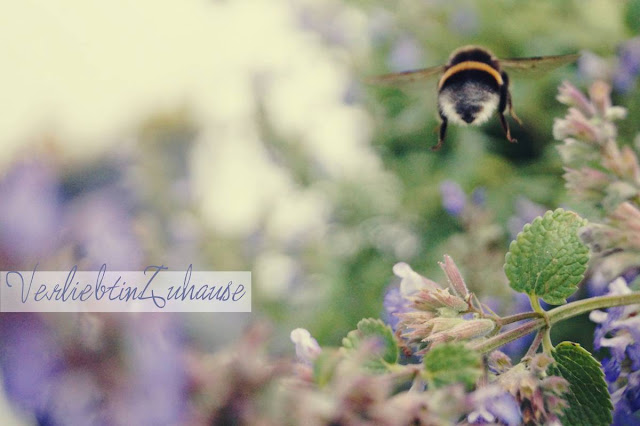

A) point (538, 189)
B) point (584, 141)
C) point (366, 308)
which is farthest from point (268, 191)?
point (584, 141)

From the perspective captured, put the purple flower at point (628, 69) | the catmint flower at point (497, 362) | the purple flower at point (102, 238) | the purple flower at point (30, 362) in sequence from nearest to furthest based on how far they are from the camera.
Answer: the catmint flower at point (497, 362) → the purple flower at point (30, 362) → the purple flower at point (102, 238) → the purple flower at point (628, 69)

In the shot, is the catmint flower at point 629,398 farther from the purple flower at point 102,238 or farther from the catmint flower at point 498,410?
the purple flower at point 102,238

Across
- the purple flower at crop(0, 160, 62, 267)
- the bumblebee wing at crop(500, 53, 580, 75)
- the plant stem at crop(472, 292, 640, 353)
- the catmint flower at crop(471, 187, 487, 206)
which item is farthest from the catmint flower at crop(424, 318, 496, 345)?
the catmint flower at crop(471, 187, 487, 206)

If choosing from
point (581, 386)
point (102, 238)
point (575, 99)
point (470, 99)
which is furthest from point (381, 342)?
point (102, 238)

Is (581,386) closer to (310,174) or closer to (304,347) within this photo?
(304,347)

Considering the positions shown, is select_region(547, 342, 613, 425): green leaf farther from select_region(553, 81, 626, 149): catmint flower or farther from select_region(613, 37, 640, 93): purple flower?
select_region(613, 37, 640, 93): purple flower

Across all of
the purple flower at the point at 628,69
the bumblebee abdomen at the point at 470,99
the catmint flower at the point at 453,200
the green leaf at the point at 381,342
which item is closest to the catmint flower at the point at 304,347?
the green leaf at the point at 381,342

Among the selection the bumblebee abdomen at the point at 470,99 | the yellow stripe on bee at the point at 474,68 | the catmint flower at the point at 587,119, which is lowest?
the catmint flower at the point at 587,119
